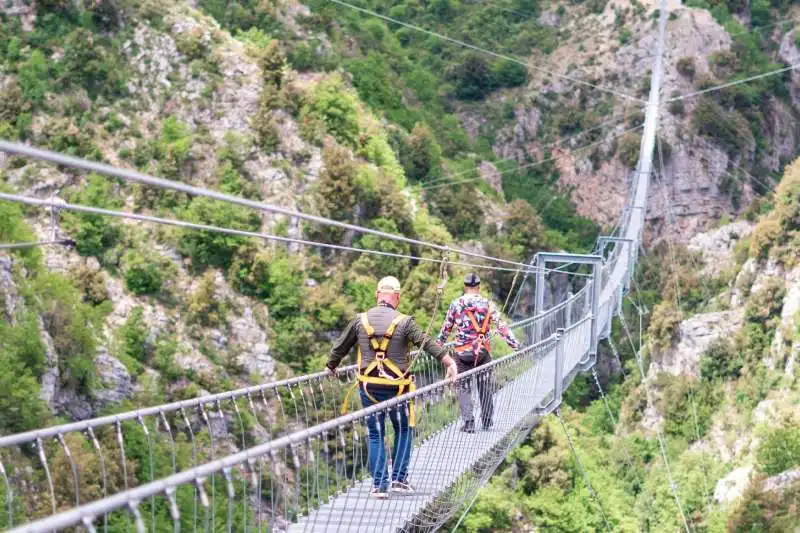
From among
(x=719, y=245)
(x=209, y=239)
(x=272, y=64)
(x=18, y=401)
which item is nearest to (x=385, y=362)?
(x=18, y=401)

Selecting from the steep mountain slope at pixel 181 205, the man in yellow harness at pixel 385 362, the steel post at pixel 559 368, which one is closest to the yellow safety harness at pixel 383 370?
the man in yellow harness at pixel 385 362

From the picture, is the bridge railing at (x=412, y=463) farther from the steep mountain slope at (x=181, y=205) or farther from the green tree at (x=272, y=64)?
the green tree at (x=272, y=64)

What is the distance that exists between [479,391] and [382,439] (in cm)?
249

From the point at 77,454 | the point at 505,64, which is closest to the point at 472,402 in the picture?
the point at 77,454

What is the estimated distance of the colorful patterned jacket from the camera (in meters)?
9.07

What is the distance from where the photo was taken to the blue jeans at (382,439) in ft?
23.5

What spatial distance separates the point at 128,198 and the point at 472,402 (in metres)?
17.8

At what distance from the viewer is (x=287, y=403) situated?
23.4 meters

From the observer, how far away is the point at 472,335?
9.25m

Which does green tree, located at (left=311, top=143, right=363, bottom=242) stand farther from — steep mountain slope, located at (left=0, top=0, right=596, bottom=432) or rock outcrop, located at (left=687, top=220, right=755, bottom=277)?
rock outcrop, located at (left=687, top=220, right=755, bottom=277)

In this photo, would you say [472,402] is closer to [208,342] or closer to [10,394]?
[10,394]

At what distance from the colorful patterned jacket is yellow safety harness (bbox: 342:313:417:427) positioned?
1.79m

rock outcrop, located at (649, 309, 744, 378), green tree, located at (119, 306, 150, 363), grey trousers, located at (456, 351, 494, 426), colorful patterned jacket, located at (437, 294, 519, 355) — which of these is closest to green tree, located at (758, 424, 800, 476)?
rock outcrop, located at (649, 309, 744, 378)

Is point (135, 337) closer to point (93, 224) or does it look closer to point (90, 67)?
point (93, 224)
